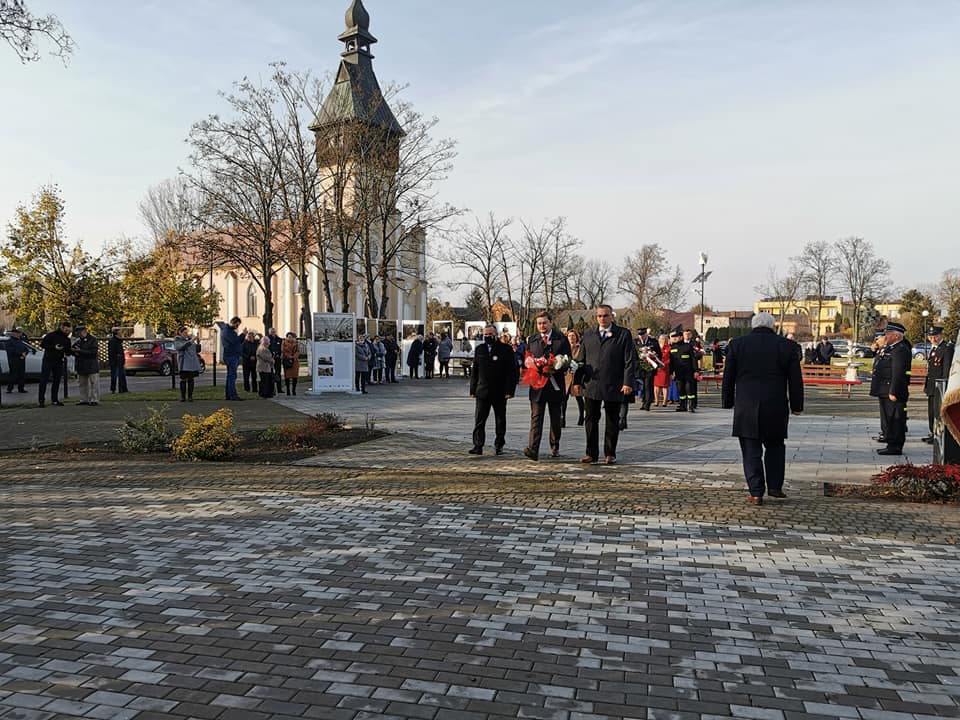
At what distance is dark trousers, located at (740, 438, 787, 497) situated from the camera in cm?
785

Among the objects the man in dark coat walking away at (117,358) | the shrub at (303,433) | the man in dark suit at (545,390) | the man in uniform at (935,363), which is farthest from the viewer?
the man in dark coat walking away at (117,358)

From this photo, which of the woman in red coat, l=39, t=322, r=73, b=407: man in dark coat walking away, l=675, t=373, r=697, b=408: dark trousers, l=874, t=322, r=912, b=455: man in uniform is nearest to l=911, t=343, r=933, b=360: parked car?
the woman in red coat

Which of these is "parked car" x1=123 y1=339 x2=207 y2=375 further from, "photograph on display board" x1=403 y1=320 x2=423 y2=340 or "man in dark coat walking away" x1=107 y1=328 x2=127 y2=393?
"man in dark coat walking away" x1=107 y1=328 x2=127 y2=393

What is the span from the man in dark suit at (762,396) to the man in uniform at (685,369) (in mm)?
10351

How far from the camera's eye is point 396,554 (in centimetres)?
600

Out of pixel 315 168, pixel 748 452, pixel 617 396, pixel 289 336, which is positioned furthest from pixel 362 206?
pixel 748 452

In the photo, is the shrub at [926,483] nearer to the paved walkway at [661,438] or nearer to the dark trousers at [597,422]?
the paved walkway at [661,438]

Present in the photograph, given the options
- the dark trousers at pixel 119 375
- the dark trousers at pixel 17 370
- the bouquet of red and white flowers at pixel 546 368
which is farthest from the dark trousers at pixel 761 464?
the dark trousers at pixel 17 370

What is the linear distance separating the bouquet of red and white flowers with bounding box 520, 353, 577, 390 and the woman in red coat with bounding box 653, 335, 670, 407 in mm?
8932

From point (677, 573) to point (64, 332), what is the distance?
55.8 feet

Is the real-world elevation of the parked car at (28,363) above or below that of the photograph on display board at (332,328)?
below

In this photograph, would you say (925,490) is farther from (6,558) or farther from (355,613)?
(6,558)

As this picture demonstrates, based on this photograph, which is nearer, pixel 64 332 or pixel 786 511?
pixel 786 511

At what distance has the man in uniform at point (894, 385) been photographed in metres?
11.1
